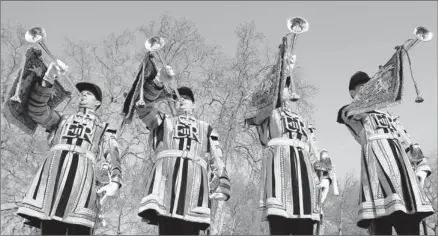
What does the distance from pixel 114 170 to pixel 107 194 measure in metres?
0.32

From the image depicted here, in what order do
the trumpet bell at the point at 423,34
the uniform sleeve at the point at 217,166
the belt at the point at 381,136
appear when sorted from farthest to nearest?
the trumpet bell at the point at 423,34, the belt at the point at 381,136, the uniform sleeve at the point at 217,166

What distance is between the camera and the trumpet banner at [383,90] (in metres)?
5.28

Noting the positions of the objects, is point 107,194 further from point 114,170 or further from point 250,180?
point 250,180

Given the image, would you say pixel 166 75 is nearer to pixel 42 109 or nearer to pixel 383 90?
pixel 42 109

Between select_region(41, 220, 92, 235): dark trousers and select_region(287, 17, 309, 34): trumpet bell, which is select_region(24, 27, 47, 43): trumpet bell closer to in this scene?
select_region(41, 220, 92, 235): dark trousers

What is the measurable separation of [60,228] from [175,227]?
4.00 feet

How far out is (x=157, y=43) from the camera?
4.97 meters

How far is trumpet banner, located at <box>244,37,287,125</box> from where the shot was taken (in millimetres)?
5227

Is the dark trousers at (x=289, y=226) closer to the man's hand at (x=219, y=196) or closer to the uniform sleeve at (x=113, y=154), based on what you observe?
the man's hand at (x=219, y=196)

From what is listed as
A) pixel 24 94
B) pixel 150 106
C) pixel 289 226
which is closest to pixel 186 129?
pixel 150 106

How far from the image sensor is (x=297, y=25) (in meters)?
5.24

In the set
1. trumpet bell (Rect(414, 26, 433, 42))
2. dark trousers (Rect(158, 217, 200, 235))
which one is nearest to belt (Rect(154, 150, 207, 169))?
dark trousers (Rect(158, 217, 200, 235))

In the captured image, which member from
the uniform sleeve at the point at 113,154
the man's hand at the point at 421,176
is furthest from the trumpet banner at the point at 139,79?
the man's hand at the point at 421,176

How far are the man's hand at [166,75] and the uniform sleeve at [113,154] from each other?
1079 millimetres
